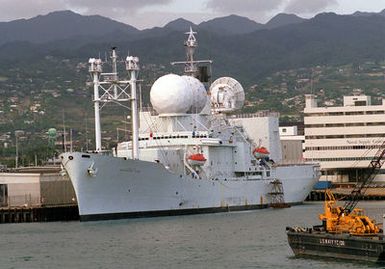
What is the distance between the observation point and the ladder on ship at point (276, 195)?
102812 millimetres

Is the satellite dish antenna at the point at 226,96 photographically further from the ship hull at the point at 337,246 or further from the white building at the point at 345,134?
the ship hull at the point at 337,246

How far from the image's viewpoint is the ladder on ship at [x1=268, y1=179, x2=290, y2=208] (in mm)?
102812

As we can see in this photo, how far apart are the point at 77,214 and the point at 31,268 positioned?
37192mm

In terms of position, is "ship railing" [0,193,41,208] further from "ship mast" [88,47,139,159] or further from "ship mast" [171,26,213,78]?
"ship mast" [171,26,213,78]

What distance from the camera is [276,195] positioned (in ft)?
340

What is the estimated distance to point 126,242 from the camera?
2586 inches

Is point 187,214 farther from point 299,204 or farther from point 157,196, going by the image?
point 299,204

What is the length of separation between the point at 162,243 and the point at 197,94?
1346 inches

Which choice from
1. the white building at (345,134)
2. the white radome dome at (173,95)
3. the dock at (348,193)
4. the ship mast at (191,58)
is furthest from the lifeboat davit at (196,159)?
the white building at (345,134)

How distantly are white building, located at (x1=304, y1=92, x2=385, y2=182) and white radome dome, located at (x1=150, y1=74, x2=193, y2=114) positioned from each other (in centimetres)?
4223

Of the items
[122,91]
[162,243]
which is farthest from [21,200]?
[162,243]

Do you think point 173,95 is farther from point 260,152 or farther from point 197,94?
point 260,152

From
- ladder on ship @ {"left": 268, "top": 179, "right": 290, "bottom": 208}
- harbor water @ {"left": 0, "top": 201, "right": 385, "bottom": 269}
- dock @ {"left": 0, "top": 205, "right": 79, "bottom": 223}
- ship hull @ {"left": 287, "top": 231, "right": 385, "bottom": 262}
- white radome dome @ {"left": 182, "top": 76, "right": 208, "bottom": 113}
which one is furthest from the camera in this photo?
ladder on ship @ {"left": 268, "top": 179, "right": 290, "bottom": 208}

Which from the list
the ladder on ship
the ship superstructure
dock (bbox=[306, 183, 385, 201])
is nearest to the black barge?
the ship superstructure
